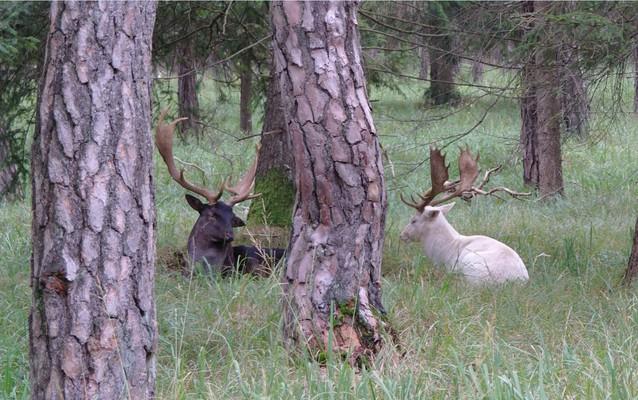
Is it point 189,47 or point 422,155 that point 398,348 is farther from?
point 422,155

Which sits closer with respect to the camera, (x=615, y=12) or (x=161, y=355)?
(x=161, y=355)

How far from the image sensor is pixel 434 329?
20.3ft

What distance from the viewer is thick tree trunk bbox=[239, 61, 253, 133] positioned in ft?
38.4

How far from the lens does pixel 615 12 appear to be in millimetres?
8797

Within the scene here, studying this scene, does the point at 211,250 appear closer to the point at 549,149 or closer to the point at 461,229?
the point at 461,229

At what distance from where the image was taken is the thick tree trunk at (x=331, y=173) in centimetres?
571

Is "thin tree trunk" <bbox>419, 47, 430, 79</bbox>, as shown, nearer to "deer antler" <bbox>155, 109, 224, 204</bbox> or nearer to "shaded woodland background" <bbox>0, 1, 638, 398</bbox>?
"shaded woodland background" <bbox>0, 1, 638, 398</bbox>

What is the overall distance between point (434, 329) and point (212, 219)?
3.83 meters

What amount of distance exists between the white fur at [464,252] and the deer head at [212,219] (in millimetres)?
1869

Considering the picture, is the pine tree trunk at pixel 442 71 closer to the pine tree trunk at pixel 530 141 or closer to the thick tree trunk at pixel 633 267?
the pine tree trunk at pixel 530 141

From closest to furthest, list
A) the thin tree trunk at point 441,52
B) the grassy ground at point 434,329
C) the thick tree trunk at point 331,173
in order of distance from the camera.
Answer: the grassy ground at point 434,329, the thick tree trunk at point 331,173, the thin tree trunk at point 441,52

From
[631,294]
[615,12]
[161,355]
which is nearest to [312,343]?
[161,355]

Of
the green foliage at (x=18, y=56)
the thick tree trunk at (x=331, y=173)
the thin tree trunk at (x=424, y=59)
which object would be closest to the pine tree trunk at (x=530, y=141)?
the thin tree trunk at (x=424, y=59)

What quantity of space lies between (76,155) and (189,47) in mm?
7312
